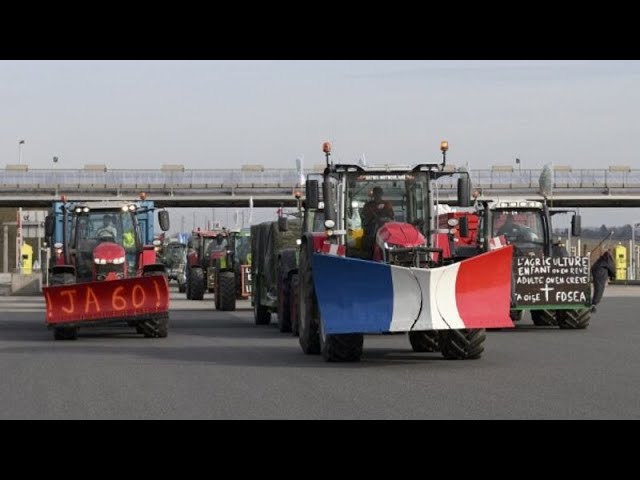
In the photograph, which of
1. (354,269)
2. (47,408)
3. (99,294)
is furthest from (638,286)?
(47,408)

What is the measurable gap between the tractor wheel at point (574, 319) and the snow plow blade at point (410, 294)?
31.7 ft

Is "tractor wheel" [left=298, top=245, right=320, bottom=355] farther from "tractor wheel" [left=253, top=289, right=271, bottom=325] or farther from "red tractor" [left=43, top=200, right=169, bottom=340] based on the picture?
"tractor wheel" [left=253, top=289, right=271, bottom=325]

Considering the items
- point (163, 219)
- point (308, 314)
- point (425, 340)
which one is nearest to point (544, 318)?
point (163, 219)

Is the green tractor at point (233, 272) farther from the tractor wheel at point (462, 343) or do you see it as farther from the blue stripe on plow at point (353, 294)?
the blue stripe on plow at point (353, 294)

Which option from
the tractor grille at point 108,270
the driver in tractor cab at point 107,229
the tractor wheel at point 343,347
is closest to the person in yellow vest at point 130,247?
the driver in tractor cab at point 107,229

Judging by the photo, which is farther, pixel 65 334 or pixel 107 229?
pixel 107 229

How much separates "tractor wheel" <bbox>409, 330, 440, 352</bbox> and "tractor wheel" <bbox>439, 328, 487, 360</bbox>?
1218 millimetres

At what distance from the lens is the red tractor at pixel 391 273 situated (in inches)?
723

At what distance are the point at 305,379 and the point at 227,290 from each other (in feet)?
72.3

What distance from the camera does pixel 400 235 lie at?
64.6 feet

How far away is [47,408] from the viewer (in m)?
13.9

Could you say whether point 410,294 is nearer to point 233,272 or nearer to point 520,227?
point 520,227

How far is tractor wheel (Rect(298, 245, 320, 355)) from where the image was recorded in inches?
816

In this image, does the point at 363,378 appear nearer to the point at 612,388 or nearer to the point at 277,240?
the point at 612,388
